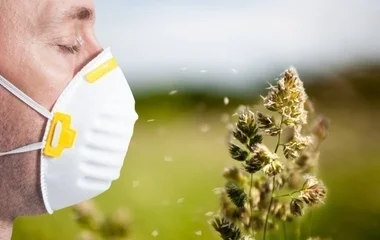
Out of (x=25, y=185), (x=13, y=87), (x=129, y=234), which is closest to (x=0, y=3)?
(x=13, y=87)

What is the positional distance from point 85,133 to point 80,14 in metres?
0.22

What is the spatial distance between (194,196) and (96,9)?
0.42m

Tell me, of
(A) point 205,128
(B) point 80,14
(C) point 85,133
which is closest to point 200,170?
(A) point 205,128

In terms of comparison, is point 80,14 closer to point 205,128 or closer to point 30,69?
point 30,69

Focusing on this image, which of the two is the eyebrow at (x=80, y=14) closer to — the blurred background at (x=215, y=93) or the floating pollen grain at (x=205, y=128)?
the blurred background at (x=215, y=93)

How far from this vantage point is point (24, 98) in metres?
1.36

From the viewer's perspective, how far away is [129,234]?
1563 millimetres

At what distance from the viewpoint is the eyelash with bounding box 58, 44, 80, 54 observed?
141 centimetres

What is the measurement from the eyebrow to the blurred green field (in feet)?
0.67

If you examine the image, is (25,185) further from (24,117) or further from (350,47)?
(350,47)

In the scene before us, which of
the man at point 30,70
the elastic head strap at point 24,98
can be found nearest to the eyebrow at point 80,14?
the man at point 30,70

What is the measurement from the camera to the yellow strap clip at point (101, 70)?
1.42 metres

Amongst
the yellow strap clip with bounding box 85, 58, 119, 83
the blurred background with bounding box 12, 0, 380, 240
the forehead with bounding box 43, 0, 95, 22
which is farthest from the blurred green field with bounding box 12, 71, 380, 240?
the forehead with bounding box 43, 0, 95, 22

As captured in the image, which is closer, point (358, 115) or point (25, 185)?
point (25, 185)
